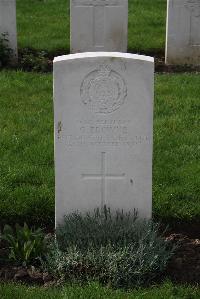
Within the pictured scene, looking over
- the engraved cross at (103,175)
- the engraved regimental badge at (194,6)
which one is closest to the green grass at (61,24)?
the engraved regimental badge at (194,6)

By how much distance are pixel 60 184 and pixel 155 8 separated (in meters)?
8.60

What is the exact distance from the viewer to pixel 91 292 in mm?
4285

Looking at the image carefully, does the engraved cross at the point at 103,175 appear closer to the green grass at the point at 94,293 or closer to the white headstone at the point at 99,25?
the green grass at the point at 94,293

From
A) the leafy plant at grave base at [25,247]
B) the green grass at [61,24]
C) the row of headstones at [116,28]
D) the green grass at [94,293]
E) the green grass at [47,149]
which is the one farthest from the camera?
the green grass at [61,24]

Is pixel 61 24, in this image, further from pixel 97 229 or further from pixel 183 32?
pixel 97 229

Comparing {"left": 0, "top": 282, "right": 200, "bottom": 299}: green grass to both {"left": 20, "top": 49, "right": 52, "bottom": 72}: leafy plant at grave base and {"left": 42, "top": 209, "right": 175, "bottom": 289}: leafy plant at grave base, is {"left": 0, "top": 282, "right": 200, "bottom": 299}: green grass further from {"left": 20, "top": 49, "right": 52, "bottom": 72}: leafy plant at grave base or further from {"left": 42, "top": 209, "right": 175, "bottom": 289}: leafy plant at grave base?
{"left": 20, "top": 49, "right": 52, "bottom": 72}: leafy plant at grave base

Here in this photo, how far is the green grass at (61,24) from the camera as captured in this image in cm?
1073

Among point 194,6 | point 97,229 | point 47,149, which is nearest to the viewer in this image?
point 97,229

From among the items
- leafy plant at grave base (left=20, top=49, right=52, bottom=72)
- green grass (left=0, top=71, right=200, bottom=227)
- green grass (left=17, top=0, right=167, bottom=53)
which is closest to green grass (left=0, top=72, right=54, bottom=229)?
green grass (left=0, top=71, right=200, bottom=227)

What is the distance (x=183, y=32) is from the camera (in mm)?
10078

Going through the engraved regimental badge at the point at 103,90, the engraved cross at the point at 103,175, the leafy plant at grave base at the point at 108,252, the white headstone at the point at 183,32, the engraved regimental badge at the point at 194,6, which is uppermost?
the engraved regimental badge at the point at 194,6

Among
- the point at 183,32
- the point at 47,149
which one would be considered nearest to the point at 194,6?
the point at 183,32

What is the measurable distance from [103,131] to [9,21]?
5.24 metres

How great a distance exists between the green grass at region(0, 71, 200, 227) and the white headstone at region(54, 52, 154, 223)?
638mm
